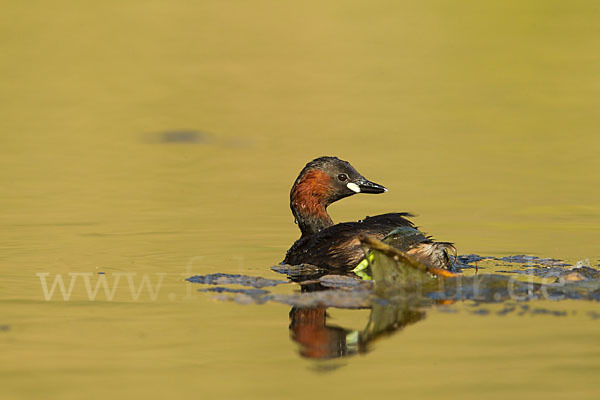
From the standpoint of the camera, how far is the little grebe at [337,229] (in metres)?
7.03

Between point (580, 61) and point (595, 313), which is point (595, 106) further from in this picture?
point (595, 313)

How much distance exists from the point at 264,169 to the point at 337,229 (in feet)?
15.6

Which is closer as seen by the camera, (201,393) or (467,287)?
(201,393)

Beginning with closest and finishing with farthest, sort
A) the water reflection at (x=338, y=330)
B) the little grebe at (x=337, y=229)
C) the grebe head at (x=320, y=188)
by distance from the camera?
the water reflection at (x=338, y=330), the little grebe at (x=337, y=229), the grebe head at (x=320, y=188)

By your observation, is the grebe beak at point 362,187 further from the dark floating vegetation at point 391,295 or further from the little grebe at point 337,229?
the dark floating vegetation at point 391,295

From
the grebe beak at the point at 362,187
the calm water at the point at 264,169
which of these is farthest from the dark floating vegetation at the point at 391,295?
the grebe beak at the point at 362,187

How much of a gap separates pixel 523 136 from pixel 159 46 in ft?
28.8

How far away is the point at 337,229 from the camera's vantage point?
7.46m

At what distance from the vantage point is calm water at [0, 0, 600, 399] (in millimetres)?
5023

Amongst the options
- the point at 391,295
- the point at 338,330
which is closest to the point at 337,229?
the point at 391,295

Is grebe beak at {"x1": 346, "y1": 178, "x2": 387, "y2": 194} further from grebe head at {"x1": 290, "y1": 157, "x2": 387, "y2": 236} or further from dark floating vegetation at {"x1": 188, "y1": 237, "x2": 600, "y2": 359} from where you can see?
dark floating vegetation at {"x1": 188, "y1": 237, "x2": 600, "y2": 359}

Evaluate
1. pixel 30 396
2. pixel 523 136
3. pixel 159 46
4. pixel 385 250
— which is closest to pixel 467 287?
pixel 385 250

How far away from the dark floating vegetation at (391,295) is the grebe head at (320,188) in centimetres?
174

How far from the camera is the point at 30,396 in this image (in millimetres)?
4621
